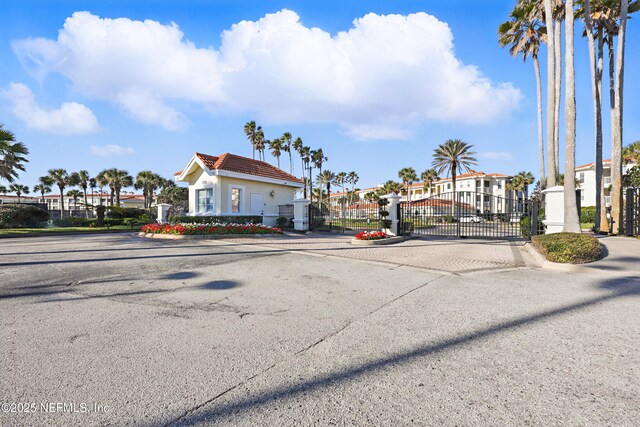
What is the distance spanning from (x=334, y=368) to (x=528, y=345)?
7.23ft

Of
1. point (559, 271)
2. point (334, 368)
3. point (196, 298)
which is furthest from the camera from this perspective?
point (559, 271)

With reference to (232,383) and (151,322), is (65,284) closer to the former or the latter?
(151,322)

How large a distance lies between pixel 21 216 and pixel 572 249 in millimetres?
31891

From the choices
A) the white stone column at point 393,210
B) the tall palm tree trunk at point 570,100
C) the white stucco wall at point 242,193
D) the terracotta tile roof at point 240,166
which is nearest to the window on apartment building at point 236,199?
the white stucco wall at point 242,193

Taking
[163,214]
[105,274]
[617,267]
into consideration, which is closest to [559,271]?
[617,267]

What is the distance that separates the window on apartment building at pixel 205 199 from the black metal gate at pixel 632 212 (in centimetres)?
2143

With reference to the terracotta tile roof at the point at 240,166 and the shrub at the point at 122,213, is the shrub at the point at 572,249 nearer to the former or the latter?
the terracotta tile roof at the point at 240,166

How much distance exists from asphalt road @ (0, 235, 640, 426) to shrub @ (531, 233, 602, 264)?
1556mm

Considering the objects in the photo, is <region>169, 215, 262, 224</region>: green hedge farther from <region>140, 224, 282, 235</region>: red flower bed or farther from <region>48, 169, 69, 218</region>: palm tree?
<region>48, 169, 69, 218</region>: palm tree

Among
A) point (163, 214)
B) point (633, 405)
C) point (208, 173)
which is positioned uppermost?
point (208, 173)

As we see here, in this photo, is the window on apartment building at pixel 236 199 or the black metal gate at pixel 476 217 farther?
the window on apartment building at pixel 236 199

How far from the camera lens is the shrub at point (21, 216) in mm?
21328

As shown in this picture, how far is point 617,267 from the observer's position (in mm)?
7547

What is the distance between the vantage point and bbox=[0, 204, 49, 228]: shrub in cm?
2133
